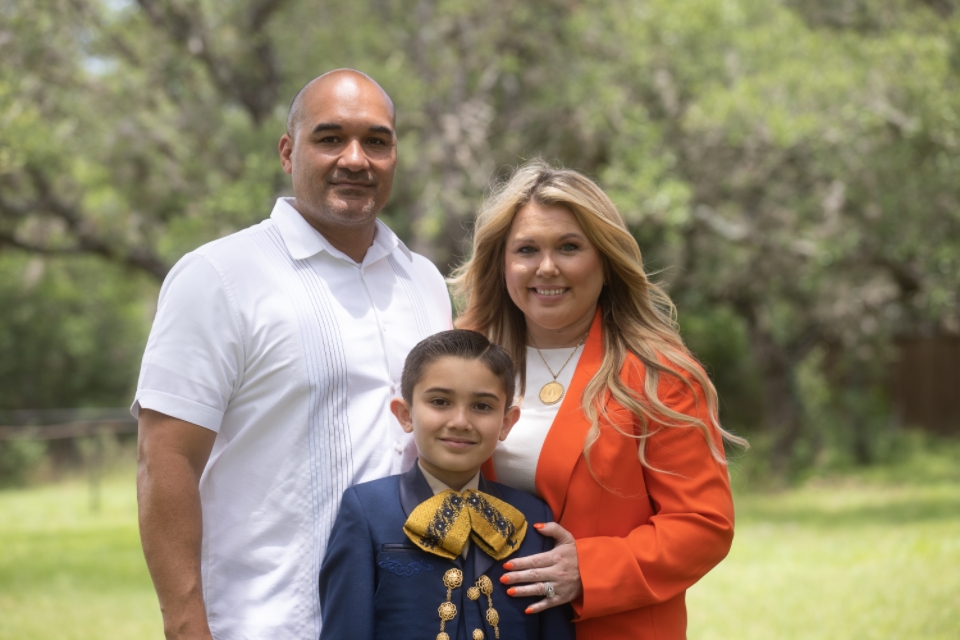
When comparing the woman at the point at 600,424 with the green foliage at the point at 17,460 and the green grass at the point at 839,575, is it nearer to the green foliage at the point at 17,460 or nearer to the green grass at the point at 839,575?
the green grass at the point at 839,575

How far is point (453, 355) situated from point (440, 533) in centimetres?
44

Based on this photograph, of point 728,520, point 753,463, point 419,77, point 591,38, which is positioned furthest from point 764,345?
point 728,520

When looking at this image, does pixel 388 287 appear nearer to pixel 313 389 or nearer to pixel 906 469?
pixel 313 389

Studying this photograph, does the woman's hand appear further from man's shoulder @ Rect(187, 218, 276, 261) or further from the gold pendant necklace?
man's shoulder @ Rect(187, 218, 276, 261)

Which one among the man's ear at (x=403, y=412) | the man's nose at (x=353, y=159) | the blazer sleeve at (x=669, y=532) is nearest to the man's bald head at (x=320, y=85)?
the man's nose at (x=353, y=159)

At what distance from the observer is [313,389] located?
254cm

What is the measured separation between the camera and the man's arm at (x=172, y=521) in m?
2.33

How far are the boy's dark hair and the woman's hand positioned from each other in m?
0.38

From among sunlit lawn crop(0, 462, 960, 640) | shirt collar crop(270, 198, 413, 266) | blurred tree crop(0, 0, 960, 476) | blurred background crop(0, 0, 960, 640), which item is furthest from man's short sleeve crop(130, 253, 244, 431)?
blurred tree crop(0, 0, 960, 476)

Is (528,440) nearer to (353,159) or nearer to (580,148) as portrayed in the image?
(353,159)

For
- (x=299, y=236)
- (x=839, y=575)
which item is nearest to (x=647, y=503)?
(x=299, y=236)

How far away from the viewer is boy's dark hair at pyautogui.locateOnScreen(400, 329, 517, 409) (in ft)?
8.34

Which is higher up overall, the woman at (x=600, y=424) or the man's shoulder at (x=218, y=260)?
the man's shoulder at (x=218, y=260)

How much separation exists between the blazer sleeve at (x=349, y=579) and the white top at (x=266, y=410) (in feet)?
0.30
